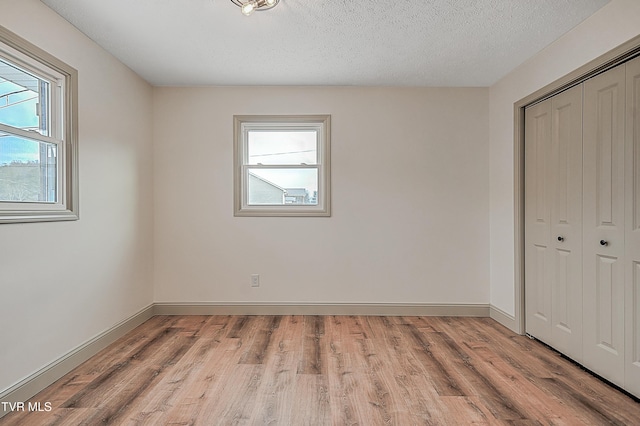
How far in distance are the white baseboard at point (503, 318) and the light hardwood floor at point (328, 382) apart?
22 centimetres

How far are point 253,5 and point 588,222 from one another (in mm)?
2771

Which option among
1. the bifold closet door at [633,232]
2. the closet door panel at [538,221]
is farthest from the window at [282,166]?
the bifold closet door at [633,232]

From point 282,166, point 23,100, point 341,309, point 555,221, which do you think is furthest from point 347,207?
point 23,100

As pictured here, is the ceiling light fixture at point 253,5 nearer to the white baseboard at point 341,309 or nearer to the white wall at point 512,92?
the white wall at point 512,92

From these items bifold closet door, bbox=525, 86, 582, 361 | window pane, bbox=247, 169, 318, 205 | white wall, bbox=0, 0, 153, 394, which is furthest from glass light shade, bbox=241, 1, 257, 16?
bifold closet door, bbox=525, 86, 582, 361

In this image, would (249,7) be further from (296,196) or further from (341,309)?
(341,309)

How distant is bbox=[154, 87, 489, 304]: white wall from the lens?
4.14 m

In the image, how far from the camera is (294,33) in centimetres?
290

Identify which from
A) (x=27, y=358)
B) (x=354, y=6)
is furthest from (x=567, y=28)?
(x=27, y=358)

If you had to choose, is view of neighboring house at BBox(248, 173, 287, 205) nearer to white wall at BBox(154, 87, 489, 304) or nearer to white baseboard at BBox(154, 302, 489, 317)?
white wall at BBox(154, 87, 489, 304)

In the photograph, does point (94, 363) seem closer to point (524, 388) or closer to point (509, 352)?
point (524, 388)

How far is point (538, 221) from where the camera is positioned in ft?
10.9

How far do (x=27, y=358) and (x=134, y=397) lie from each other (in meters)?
0.71

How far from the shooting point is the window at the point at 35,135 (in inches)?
89.4
